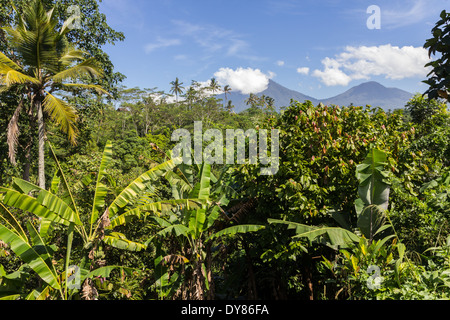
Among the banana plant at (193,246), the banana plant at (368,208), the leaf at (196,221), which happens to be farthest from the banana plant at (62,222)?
the banana plant at (368,208)

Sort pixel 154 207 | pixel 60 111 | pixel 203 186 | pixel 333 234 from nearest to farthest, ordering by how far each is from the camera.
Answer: pixel 333 234 < pixel 154 207 < pixel 203 186 < pixel 60 111

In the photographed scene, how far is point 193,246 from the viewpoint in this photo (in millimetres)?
5832

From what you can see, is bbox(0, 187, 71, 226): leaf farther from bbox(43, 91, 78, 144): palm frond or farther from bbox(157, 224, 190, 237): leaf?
bbox(43, 91, 78, 144): palm frond

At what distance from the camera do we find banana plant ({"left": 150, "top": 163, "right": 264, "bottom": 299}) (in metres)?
5.58

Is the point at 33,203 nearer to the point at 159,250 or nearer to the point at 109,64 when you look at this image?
the point at 159,250

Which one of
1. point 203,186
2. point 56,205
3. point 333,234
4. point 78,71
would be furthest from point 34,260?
point 78,71

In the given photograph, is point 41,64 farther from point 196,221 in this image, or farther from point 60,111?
point 196,221

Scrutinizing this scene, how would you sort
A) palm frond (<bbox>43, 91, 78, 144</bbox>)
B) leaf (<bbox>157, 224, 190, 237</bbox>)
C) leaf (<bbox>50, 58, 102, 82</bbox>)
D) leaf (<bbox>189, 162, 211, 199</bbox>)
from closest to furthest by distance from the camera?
leaf (<bbox>157, 224, 190, 237</bbox>)
leaf (<bbox>189, 162, 211, 199</bbox>)
palm frond (<bbox>43, 91, 78, 144</bbox>)
leaf (<bbox>50, 58, 102, 82</bbox>)

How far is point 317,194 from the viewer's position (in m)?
5.54

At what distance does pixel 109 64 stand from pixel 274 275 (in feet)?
42.2

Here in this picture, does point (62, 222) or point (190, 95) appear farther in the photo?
point (190, 95)

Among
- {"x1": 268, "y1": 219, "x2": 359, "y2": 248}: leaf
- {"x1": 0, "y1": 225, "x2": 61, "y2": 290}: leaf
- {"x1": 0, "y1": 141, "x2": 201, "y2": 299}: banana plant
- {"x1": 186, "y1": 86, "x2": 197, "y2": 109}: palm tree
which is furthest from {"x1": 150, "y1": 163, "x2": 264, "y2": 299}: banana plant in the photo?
A: {"x1": 186, "y1": 86, "x2": 197, "y2": 109}: palm tree
